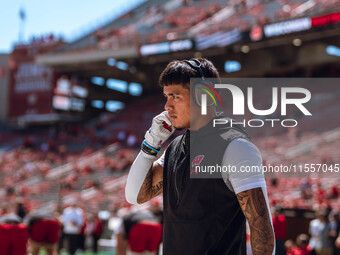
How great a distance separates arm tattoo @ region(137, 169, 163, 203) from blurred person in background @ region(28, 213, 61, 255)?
615cm

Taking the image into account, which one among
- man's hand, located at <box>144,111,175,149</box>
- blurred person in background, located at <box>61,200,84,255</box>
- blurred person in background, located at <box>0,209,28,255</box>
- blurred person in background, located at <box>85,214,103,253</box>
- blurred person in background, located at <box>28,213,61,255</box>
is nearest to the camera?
man's hand, located at <box>144,111,175,149</box>

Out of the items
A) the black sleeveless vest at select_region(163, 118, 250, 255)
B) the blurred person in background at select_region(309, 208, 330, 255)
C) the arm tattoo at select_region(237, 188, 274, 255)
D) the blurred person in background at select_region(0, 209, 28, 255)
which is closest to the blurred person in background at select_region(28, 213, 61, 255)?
the blurred person in background at select_region(0, 209, 28, 255)

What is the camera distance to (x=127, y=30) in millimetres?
29656

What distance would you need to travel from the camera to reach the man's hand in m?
2.33

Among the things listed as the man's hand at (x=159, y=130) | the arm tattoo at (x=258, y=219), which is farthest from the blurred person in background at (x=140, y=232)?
the arm tattoo at (x=258, y=219)

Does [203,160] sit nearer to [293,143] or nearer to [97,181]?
[293,143]

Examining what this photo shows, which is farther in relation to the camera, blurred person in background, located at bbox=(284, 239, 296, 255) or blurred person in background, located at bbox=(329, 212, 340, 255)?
→ blurred person in background, located at bbox=(329, 212, 340, 255)

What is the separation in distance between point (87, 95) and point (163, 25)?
816 cm

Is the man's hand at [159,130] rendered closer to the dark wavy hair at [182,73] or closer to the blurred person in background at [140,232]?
the dark wavy hair at [182,73]

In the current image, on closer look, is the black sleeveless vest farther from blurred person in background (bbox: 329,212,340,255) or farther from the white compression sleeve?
blurred person in background (bbox: 329,212,340,255)

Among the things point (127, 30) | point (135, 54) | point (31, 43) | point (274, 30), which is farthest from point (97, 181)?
point (31, 43)

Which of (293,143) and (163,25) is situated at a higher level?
(163,25)

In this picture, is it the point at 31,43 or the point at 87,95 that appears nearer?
the point at 87,95

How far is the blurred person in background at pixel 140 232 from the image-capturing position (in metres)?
6.92
